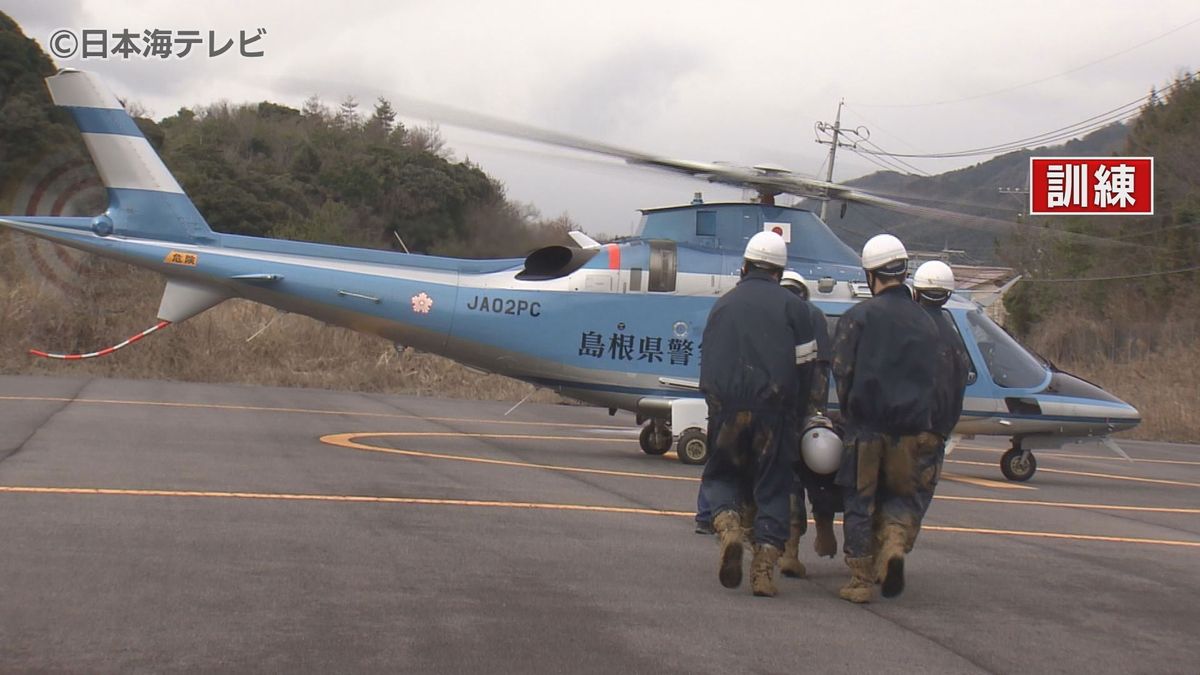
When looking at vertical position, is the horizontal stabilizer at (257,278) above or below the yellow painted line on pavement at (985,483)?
above

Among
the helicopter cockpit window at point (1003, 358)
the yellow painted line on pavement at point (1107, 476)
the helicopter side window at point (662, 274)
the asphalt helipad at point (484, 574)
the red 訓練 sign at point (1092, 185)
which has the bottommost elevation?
the asphalt helipad at point (484, 574)

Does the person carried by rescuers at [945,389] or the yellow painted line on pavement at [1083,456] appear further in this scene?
the yellow painted line on pavement at [1083,456]

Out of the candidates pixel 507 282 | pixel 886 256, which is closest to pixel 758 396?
pixel 886 256

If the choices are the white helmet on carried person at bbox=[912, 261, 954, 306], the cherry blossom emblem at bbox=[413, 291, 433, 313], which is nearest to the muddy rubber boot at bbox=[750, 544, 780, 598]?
the white helmet on carried person at bbox=[912, 261, 954, 306]

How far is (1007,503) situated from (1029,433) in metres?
3.13

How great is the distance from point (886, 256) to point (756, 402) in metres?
1.27

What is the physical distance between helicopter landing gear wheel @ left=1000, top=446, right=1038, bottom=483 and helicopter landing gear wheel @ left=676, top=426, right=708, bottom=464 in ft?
12.7

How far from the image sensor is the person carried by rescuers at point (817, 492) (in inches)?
289

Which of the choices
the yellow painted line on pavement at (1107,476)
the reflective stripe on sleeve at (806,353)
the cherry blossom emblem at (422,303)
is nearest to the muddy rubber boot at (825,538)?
the reflective stripe on sleeve at (806,353)

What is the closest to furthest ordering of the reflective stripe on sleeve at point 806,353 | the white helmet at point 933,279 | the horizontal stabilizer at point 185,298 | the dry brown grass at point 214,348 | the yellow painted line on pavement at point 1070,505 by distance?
the reflective stripe on sleeve at point 806,353, the white helmet at point 933,279, the yellow painted line on pavement at point 1070,505, the horizontal stabilizer at point 185,298, the dry brown grass at point 214,348

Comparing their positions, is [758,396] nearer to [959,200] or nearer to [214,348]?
[959,200]

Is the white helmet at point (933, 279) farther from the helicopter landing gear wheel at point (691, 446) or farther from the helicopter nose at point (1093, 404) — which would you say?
the helicopter nose at point (1093, 404)

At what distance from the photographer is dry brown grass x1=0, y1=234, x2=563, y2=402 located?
25297 mm

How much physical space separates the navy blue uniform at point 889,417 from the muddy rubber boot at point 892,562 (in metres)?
0.08
